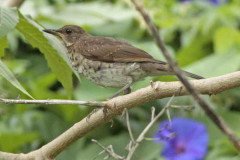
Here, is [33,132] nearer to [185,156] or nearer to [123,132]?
[123,132]

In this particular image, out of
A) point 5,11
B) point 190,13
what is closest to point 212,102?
point 190,13

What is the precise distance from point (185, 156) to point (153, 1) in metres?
1.46

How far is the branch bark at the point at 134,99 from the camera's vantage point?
1956mm

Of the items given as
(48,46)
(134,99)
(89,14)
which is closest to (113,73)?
(48,46)

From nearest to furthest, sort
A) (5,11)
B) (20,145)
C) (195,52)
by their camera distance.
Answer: (5,11)
(20,145)
(195,52)

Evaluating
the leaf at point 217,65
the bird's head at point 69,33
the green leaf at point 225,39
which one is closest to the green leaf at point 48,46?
the bird's head at point 69,33

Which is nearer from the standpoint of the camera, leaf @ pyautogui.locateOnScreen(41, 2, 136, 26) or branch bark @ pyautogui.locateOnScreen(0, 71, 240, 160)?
branch bark @ pyautogui.locateOnScreen(0, 71, 240, 160)

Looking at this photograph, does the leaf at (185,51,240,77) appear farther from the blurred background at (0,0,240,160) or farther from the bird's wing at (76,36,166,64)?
the bird's wing at (76,36,166,64)

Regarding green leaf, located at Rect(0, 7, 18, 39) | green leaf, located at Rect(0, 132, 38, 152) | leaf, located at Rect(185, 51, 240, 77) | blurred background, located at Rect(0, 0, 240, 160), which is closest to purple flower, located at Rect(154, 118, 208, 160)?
blurred background, located at Rect(0, 0, 240, 160)

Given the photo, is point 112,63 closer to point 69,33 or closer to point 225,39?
point 69,33

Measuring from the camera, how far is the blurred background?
4.29 metres

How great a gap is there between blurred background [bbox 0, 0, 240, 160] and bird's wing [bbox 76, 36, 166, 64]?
2.33ft

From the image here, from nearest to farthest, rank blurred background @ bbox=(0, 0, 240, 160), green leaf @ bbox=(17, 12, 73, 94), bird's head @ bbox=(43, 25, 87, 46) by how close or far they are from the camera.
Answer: green leaf @ bbox=(17, 12, 73, 94)
bird's head @ bbox=(43, 25, 87, 46)
blurred background @ bbox=(0, 0, 240, 160)

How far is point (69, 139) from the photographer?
211 cm
